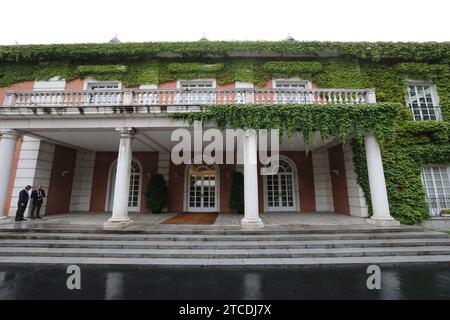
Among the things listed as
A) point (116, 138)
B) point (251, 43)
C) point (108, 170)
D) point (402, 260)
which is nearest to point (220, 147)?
point (116, 138)

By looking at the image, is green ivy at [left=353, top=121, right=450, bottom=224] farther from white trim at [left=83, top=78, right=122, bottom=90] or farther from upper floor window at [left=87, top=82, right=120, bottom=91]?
upper floor window at [left=87, top=82, right=120, bottom=91]

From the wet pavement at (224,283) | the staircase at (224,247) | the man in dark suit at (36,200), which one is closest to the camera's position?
the wet pavement at (224,283)

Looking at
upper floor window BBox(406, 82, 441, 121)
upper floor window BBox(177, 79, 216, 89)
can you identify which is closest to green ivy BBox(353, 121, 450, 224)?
upper floor window BBox(406, 82, 441, 121)

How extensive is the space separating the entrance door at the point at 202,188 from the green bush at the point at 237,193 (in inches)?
45.4

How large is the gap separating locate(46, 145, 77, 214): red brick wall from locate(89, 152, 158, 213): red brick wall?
117cm

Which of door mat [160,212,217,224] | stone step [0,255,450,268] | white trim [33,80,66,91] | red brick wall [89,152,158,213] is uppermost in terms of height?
white trim [33,80,66,91]

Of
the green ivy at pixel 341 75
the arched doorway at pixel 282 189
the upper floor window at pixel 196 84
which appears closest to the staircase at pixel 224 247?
the arched doorway at pixel 282 189

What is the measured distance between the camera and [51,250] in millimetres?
5957

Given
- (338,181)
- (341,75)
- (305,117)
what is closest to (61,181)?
(305,117)

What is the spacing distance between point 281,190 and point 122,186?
834cm

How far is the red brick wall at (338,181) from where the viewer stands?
10.5 metres

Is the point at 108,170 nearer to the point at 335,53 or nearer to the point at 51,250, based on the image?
the point at 51,250

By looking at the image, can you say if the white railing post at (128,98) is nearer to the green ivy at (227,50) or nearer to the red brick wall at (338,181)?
the green ivy at (227,50)

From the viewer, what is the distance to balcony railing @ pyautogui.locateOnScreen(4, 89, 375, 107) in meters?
8.29
